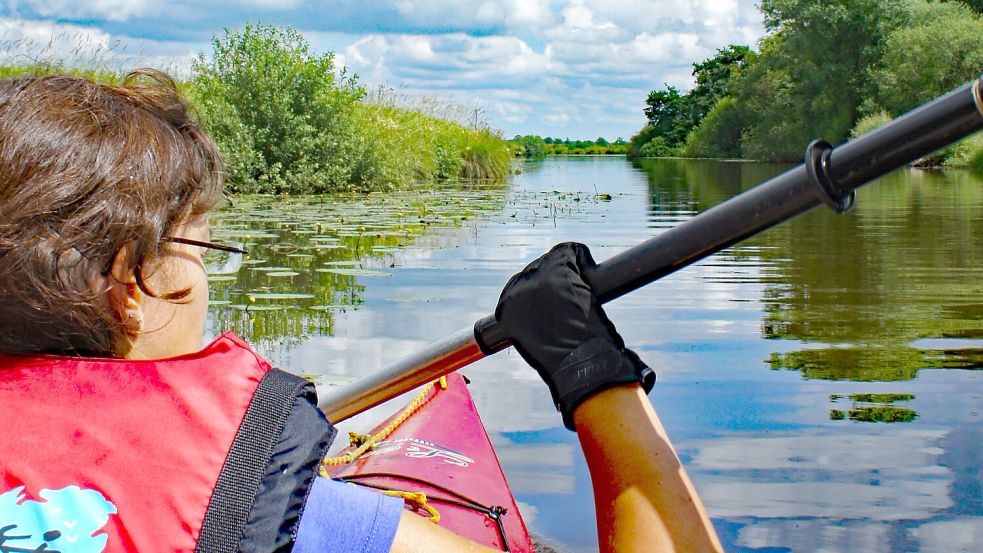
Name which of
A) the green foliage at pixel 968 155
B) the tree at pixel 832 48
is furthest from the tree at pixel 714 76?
the green foliage at pixel 968 155

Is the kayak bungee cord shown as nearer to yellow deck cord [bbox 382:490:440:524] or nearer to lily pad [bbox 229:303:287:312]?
yellow deck cord [bbox 382:490:440:524]

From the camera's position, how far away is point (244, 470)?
1.07 meters

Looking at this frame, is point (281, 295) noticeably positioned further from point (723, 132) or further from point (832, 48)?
point (723, 132)

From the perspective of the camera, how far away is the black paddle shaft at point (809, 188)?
128 centimetres

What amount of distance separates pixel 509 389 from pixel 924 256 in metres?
5.87

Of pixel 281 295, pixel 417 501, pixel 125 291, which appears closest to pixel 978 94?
pixel 125 291

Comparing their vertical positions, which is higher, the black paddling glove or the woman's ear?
the woman's ear

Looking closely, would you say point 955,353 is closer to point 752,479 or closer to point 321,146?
point 752,479

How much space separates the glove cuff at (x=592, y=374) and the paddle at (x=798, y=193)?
0.17 metres

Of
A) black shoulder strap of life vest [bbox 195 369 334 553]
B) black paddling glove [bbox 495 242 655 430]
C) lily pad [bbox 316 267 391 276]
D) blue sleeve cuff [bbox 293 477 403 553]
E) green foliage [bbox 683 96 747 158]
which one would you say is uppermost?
green foliage [bbox 683 96 747 158]

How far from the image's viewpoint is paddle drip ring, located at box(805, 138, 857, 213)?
1.39 metres

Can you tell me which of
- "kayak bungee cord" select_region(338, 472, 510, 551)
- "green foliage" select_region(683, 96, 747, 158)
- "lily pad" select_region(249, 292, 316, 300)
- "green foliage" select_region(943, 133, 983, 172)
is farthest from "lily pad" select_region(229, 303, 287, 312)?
"green foliage" select_region(683, 96, 747, 158)

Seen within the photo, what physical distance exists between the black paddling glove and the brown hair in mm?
490

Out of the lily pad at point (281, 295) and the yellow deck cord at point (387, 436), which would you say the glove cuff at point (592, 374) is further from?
the lily pad at point (281, 295)
